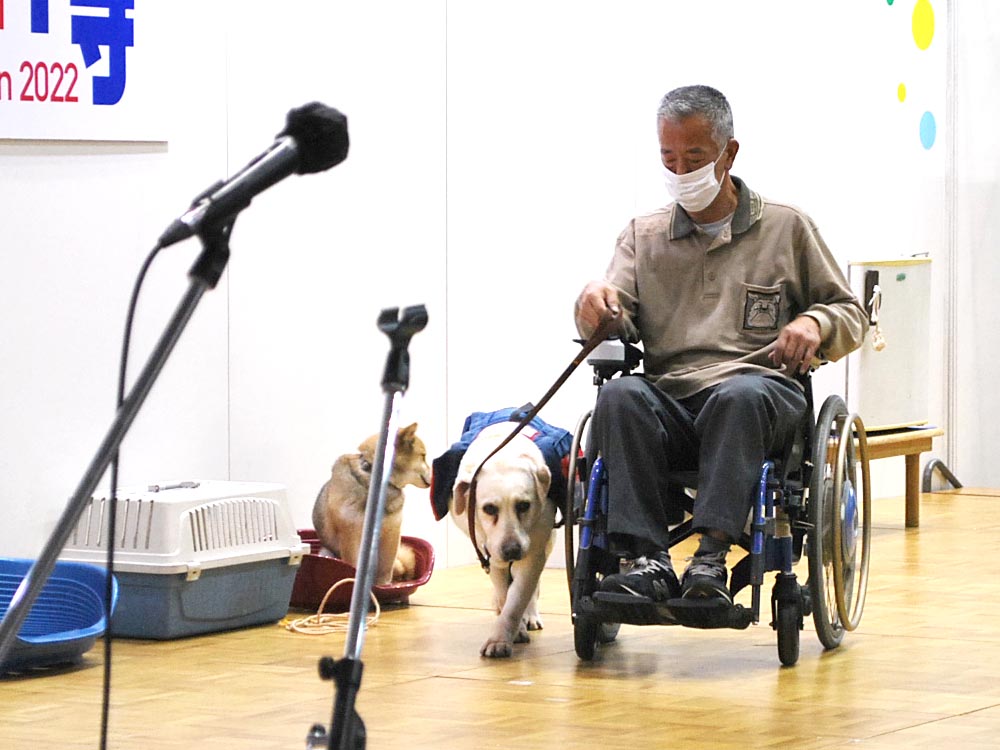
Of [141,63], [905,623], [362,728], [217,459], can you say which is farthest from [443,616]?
[362,728]

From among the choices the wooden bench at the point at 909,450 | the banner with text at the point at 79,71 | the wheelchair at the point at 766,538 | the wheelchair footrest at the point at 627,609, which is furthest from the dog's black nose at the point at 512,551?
the wooden bench at the point at 909,450

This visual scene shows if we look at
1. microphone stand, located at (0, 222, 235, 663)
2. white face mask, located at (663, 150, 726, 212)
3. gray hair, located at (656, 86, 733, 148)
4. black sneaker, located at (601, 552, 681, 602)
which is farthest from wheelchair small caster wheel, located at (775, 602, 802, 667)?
microphone stand, located at (0, 222, 235, 663)

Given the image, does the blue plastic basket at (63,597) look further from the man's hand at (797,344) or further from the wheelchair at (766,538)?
the man's hand at (797,344)

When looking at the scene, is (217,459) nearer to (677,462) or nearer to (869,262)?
(677,462)

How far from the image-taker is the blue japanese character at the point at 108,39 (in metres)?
4.15

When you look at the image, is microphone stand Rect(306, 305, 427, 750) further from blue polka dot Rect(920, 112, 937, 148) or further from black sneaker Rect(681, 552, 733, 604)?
blue polka dot Rect(920, 112, 937, 148)

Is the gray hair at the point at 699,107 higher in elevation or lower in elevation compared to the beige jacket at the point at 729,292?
higher

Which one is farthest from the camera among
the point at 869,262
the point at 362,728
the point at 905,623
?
the point at 869,262

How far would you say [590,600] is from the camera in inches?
126

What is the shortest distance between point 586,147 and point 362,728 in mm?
4130

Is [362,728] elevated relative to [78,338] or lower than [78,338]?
lower

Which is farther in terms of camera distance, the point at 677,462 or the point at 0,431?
the point at 0,431

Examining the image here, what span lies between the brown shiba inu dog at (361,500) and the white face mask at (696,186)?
105cm

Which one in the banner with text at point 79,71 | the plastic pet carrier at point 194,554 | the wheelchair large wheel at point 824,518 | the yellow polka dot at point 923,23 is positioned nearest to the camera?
the wheelchair large wheel at point 824,518
